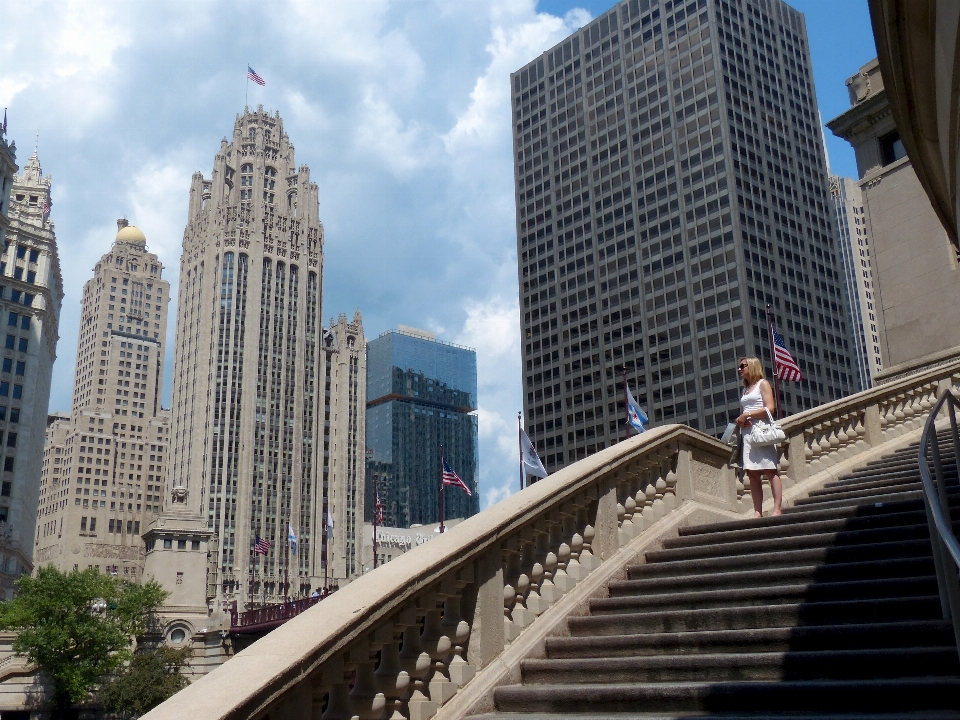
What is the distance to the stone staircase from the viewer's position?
5.56m

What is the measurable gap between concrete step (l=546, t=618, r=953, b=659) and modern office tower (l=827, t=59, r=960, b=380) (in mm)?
15627

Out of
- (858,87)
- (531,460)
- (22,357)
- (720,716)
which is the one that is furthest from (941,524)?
(22,357)

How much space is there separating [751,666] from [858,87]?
22352 millimetres

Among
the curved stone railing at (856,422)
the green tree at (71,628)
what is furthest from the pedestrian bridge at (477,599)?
the green tree at (71,628)

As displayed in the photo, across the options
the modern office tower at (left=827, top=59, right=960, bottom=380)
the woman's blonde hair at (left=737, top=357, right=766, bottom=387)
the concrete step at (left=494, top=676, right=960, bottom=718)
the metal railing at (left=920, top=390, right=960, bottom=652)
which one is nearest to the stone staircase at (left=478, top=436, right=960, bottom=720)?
the concrete step at (left=494, top=676, right=960, bottom=718)

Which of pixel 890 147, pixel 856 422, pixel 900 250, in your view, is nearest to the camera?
pixel 856 422

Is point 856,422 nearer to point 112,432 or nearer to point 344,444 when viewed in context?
point 344,444

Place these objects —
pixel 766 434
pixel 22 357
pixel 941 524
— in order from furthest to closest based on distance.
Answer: pixel 22 357
pixel 766 434
pixel 941 524

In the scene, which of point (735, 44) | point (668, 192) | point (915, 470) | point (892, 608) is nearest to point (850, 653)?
point (892, 608)

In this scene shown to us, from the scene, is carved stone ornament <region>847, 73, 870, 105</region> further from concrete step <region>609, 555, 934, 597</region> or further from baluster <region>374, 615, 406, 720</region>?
baluster <region>374, 615, 406, 720</region>

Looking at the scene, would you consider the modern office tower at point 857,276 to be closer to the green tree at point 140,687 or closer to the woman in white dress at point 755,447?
the green tree at point 140,687

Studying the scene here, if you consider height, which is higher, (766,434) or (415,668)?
(766,434)

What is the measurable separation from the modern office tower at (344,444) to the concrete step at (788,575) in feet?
398

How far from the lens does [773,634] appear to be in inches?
252
